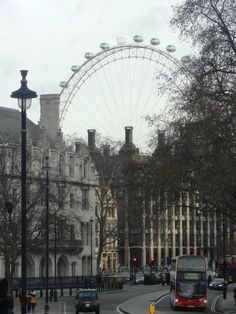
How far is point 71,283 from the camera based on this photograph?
97.4m

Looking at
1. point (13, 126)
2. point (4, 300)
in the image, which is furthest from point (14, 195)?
point (4, 300)

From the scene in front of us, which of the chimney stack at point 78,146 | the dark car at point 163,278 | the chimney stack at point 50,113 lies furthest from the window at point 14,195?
the dark car at point 163,278

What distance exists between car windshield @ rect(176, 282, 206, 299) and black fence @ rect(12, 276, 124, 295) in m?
22.6

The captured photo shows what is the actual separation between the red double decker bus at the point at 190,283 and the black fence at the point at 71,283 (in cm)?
2253

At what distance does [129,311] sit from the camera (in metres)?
58.5

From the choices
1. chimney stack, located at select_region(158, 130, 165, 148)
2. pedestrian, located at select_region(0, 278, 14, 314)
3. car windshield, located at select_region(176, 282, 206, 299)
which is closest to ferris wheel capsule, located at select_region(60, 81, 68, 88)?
car windshield, located at select_region(176, 282, 206, 299)

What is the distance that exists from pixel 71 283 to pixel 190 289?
1343 inches

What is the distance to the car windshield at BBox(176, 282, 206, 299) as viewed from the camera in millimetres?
65375

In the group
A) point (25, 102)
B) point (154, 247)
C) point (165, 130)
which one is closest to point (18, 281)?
point (165, 130)

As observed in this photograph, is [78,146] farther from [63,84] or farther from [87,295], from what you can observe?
[87,295]

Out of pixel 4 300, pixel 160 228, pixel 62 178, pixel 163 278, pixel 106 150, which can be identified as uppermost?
pixel 106 150

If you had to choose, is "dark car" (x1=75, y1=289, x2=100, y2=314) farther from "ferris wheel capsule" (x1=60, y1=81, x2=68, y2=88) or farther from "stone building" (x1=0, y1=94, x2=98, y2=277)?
"ferris wheel capsule" (x1=60, y1=81, x2=68, y2=88)

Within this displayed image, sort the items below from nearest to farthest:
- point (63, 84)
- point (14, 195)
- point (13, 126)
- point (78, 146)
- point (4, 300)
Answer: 1. point (4, 300)
2. point (14, 195)
3. point (13, 126)
4. point (63, 84)
5. point (78, 146)

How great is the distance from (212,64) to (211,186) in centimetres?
939
